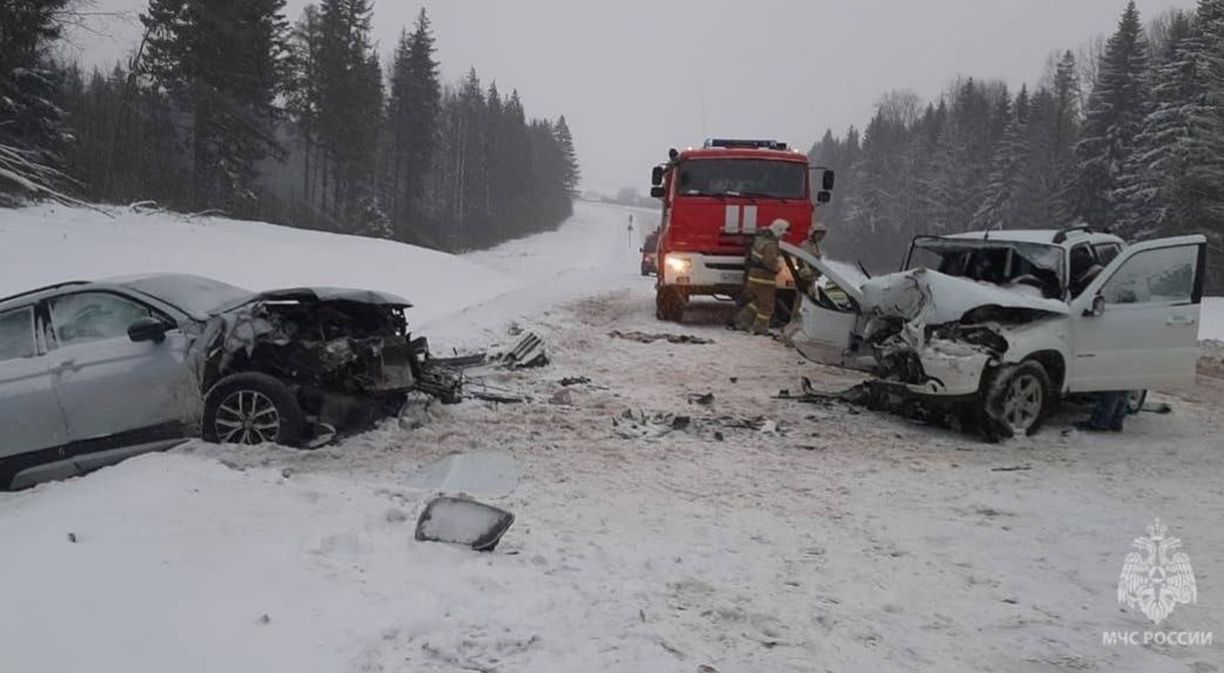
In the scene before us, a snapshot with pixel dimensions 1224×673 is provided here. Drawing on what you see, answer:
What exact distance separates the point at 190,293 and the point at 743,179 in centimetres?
950

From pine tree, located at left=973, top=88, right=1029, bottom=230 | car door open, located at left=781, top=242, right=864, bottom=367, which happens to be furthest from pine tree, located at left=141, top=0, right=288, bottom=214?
pine tree, located at left=973, top=88, right=1029, bottom=230

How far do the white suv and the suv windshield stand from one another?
0.01 meters

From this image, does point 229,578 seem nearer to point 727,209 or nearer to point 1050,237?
point 1050,237

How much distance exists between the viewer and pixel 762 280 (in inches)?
507

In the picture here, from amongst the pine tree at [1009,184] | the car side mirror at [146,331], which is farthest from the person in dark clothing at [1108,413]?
the pine tree at [1009,184]

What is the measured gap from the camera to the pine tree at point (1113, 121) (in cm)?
4059

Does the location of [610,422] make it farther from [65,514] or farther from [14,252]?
[14,252]

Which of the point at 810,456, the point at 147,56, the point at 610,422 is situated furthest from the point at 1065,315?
the point at 147,56

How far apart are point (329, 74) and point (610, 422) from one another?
148 feet

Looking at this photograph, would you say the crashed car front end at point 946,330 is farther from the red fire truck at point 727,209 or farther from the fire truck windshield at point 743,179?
the fire truck windshield at point 743,179

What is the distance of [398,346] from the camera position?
6.76 meters

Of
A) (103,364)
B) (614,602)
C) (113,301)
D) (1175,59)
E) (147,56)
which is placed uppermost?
(1175,59)

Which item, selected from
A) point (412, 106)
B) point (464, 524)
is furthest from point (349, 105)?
point (464, 524)

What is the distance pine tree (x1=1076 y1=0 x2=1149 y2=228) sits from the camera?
133 feet
